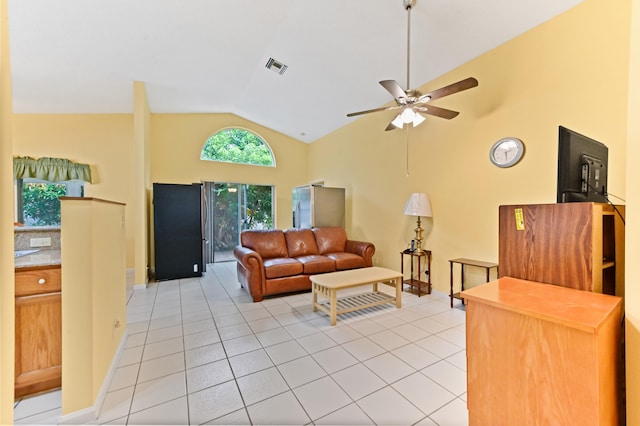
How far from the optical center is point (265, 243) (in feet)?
13.8

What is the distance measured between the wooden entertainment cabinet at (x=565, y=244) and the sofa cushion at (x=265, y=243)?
10.4ft

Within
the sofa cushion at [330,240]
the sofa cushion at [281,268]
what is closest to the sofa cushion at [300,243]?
the sofa cushion at [330,240]

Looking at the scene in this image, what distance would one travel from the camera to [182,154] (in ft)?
19.1

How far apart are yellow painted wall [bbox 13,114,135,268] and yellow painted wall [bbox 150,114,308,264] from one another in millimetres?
497

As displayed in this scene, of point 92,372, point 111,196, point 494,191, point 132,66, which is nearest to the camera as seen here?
point 92,372

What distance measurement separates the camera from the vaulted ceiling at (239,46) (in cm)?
271

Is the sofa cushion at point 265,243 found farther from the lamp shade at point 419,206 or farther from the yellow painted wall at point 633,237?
the yellow painted wall at point 633,237

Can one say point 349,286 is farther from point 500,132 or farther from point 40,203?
point 40,203

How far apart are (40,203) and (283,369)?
5.68 meters

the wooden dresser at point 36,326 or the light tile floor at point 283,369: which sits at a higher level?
the wooden dresser at point 36,326

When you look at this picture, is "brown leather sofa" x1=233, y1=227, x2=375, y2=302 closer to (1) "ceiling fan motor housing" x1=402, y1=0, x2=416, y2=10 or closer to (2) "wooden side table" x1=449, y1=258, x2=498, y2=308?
(2) "wooden side table" x1=449, y1=258, x2=498, y2=308

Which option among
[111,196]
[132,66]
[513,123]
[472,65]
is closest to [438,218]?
[513,123]

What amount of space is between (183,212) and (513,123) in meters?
5.11

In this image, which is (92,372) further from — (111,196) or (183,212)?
(111,196)
